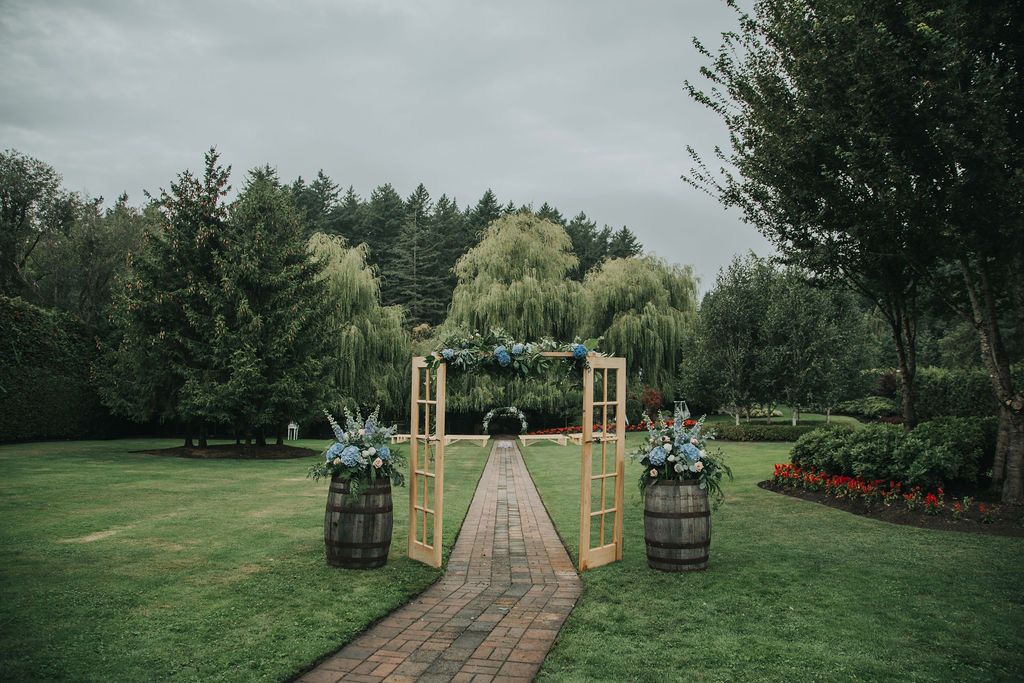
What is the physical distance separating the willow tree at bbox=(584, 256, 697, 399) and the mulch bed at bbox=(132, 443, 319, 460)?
11.9 metres

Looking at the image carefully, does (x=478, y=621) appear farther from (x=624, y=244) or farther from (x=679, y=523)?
(x=624, y=244)

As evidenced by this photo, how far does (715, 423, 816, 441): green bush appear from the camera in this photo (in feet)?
71.2

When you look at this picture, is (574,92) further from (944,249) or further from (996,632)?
(996,632)

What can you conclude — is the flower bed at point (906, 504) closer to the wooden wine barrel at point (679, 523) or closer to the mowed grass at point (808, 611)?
the mowed grass at point (808, 611)

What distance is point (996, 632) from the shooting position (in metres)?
4.65

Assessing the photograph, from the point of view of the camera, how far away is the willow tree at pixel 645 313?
25984 mm

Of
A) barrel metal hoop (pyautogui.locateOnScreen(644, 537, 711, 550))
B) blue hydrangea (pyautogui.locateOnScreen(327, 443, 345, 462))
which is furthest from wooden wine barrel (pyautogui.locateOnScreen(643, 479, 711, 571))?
blue hydrangea (pyautogui.locateOnScreen(327, 443, 345, 462))

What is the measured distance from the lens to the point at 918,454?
9.57m

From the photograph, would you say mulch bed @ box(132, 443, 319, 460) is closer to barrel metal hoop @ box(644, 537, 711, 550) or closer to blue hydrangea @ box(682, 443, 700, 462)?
barrel metal hoop @ box(644, 537, 711, 550)

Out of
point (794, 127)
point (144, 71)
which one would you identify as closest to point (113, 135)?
point (144, 71)

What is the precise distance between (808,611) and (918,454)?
5.81m

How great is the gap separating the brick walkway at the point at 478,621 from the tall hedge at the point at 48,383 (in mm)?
17570

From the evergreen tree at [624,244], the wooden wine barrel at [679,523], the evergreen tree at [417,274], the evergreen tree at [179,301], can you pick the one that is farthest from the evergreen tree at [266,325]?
the evergreen tree at [624,244]

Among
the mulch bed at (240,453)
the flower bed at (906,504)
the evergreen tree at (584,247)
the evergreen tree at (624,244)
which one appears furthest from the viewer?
the evergreen tree at (624,244)
